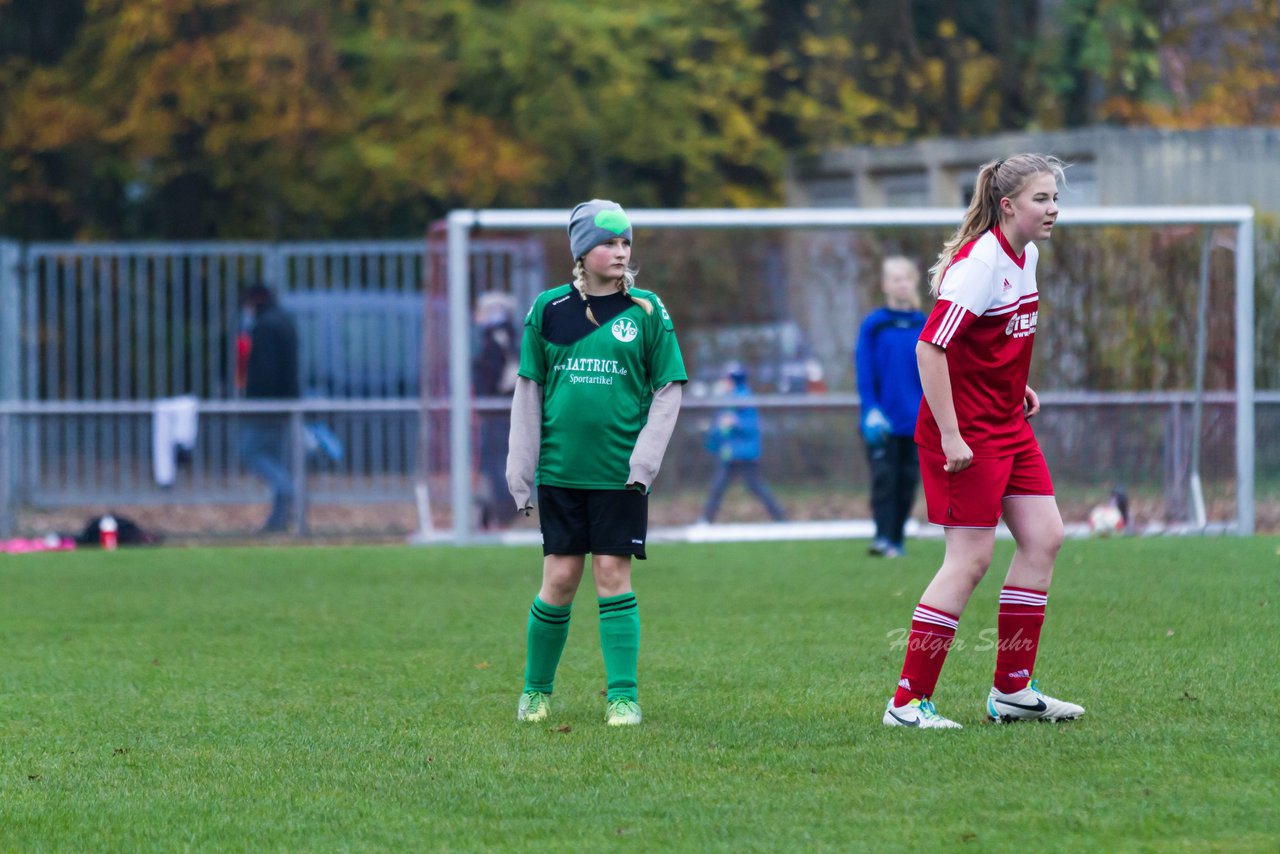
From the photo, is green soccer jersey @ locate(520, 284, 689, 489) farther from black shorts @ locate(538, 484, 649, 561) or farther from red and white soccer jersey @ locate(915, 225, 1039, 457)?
red and white soccer jersey @ locate(915, 225, 1039, 457)

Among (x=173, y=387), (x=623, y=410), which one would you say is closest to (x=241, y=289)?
(x=173, y=387)

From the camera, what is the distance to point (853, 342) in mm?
16266

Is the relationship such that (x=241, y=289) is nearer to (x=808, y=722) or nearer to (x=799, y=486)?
(x=799, y=486)

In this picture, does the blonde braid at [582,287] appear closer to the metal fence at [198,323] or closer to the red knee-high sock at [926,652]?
the red knee-high sock at [926,652]

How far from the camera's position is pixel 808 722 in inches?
249

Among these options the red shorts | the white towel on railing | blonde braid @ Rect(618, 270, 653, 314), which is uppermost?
blonde braid @ Rect(618, 270, 653, 314)

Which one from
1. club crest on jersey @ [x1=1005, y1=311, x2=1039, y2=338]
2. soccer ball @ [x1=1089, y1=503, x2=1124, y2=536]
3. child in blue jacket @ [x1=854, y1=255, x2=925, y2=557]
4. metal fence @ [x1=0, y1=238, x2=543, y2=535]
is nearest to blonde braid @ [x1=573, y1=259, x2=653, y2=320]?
club crest on jersey @ [x1=1005, y1=311, x2=1039, y2=338]

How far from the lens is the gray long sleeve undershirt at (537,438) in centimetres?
625

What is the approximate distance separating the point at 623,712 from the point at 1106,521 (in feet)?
30.1

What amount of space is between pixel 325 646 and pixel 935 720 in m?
3.64

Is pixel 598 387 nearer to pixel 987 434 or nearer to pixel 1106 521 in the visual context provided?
pixel 987 434

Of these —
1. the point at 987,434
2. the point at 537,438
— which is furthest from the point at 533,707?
the point at 987,434

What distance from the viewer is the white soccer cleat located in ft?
20.1

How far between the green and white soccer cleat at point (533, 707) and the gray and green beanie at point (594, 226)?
1477mm
